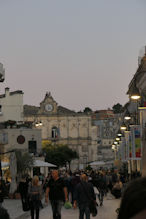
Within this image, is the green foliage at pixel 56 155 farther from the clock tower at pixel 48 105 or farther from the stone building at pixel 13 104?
the clock tower at pixel 48 105

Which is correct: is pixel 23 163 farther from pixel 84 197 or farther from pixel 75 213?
pixel 84 197

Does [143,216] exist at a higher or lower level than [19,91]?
lower

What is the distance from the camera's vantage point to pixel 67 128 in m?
144

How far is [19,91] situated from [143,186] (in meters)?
83.4

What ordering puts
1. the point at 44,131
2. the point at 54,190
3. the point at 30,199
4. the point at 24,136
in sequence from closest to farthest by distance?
the point at 54,190 < the point at 30,199 < the point at 24,136 < the point at 44,131

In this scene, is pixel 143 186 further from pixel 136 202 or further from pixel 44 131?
pixel 44 131

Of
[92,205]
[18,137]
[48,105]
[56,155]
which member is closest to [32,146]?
[18,137]

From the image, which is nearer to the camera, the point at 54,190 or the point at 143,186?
the point at 143,186

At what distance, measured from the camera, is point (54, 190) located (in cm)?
1448

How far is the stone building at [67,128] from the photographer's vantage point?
14200 centimetres

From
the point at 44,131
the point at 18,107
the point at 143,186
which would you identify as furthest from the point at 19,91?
the point at 143,186

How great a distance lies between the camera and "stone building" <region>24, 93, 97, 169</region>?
466 feet

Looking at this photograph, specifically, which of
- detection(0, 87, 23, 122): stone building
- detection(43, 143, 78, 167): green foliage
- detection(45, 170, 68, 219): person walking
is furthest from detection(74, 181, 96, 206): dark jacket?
detection(43, 143, 78, 167): green foliage

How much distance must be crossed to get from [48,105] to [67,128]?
7051 mm
